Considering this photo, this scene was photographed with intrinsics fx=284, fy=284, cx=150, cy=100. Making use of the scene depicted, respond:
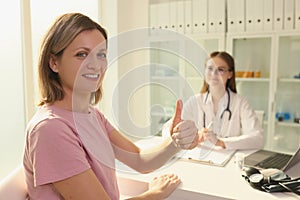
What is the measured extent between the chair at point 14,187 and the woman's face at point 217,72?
1.46 meters

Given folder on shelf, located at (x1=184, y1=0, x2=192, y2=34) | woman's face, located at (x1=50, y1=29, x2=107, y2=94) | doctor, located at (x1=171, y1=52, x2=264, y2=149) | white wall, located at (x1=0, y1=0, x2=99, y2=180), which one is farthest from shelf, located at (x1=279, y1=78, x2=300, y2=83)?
woman's face, located at (x1=50, y1=29, x2=107, y2=94)

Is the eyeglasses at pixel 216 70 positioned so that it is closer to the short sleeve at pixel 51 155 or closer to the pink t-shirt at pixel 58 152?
the pink t-shirt at pixel 58 152

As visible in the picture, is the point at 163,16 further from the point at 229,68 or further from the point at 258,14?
the point at 229,68

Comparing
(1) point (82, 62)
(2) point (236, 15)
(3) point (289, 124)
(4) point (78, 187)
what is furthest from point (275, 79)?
(4) point (78, 187)

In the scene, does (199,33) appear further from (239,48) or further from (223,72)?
(223,72)

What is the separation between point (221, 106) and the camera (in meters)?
1.98

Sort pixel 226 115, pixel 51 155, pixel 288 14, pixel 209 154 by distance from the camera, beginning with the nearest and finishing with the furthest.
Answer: pixel 51 155 < pixel 209 154 < pixel 226 115 < pixel 288 14

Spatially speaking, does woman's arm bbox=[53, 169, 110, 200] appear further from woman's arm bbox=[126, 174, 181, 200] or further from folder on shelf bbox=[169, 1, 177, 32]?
folder on shelf bbox=[169, 1, 177, 32]

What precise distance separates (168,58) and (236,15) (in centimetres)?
79

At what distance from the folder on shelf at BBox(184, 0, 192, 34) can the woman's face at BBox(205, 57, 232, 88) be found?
28.6 inches

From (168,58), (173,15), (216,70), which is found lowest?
(216,70)

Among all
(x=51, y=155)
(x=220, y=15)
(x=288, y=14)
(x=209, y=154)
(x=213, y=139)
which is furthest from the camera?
(x=220, y=15)

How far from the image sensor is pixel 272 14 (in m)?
2.33

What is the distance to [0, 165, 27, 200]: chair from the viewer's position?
80 cm
